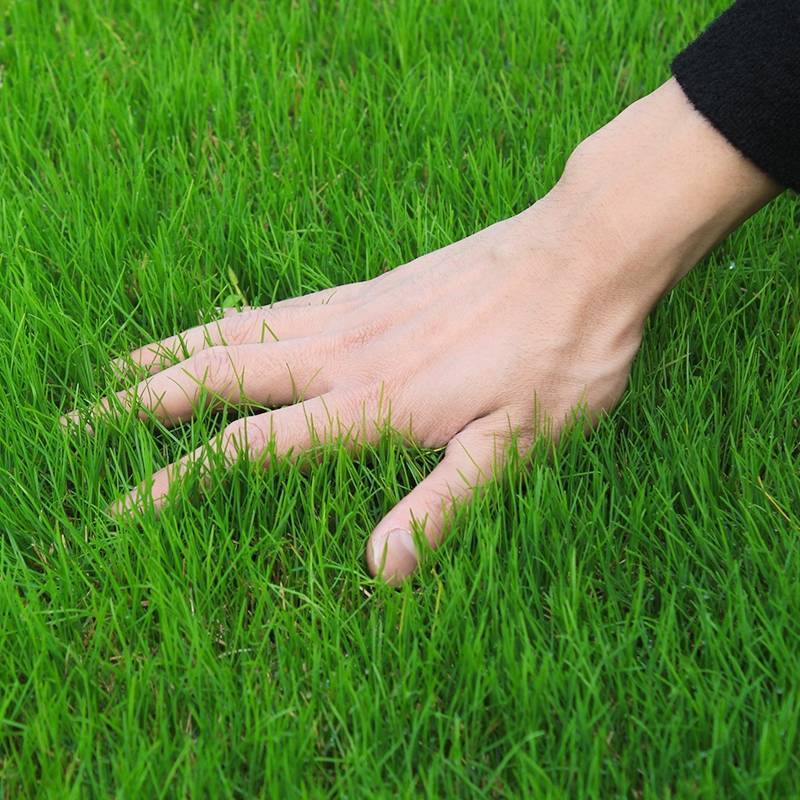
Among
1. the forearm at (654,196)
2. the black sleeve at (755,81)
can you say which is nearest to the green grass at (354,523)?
the forearm at (654,196)

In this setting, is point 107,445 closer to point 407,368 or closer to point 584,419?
point 407,368

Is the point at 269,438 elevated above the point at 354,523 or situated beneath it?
elevated above

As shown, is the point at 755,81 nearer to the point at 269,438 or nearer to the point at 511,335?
the point at 511,335

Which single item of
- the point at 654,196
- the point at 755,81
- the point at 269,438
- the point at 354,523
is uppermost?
the point at 755,81

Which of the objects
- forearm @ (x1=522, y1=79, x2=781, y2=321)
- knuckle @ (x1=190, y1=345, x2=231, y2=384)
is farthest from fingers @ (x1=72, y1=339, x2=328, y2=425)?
forearm @ (x1=522, y1=79, x2=781, y2=321)

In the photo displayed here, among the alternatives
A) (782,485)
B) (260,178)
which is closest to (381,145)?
(260,178)

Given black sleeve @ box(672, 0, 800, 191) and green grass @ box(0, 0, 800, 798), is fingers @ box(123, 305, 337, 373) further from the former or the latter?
black sleeve @ box(672, 0, 800, 191)

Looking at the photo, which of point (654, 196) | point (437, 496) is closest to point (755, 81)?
point (654, 196)
